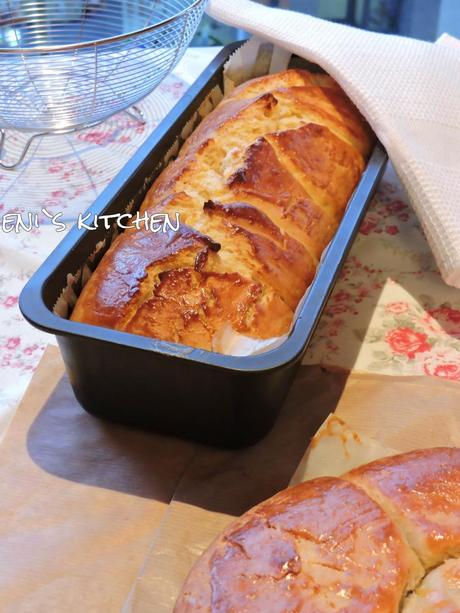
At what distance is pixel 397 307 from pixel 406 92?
1.26ft

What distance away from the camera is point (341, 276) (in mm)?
1237

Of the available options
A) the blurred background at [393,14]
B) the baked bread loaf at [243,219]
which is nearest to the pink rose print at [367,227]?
the baked bread loaf at [243,219]

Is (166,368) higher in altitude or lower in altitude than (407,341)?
higher

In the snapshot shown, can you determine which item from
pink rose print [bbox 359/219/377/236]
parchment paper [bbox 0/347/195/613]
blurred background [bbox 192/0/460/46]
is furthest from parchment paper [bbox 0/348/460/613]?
blurred background [bbox 192/0/460/46]

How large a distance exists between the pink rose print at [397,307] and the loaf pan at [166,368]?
20 cm

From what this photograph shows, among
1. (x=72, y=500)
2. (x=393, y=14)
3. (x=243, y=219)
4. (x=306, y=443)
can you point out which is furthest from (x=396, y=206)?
(x=393, y=14)

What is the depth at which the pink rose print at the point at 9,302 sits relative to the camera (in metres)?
1.16

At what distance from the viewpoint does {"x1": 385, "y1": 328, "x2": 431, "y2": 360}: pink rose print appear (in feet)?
3.60

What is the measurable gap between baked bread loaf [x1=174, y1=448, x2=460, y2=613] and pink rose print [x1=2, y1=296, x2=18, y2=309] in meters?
0.60

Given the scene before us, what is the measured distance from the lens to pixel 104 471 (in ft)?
3.04

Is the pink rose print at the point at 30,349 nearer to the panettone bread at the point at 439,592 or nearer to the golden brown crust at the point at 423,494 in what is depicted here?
the golden brown crust at the point at 423,494

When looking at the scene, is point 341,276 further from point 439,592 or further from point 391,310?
point 439,592

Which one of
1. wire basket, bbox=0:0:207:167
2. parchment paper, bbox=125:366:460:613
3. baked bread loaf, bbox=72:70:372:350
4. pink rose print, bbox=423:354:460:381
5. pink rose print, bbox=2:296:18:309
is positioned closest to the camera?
parchment paper, bbox=125:366:460:613

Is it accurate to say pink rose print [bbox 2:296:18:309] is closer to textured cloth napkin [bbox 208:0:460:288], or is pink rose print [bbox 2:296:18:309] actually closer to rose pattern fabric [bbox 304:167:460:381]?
rose pattern fabric [bbox 304:167:460:381]
